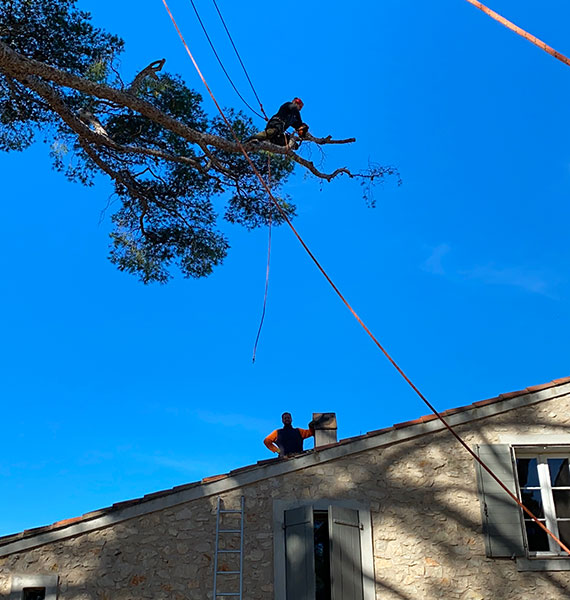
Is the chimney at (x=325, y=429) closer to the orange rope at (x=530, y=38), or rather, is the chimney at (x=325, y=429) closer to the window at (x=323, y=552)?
the window at (x=323, y=552)

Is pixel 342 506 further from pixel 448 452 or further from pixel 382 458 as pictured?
pixel 448 452

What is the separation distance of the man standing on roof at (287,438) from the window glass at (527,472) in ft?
8.62

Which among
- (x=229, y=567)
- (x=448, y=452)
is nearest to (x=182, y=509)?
(x=229, y=567)

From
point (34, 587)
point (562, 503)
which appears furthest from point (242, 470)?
point (562, 503)

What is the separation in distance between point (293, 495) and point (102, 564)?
2.12 m

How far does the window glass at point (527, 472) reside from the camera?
804cm

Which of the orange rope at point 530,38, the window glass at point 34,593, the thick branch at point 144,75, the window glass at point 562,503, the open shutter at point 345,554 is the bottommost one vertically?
the window glass at point 34,593

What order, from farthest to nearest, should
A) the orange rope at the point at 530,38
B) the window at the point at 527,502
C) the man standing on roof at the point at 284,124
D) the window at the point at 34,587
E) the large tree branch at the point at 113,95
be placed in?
the man standing on roof at the point at 284,124
the large tree branch at the point at 113,95
the window at the point at 527,502
the window at the point at 34,587
the orange rope at the point at 530,38

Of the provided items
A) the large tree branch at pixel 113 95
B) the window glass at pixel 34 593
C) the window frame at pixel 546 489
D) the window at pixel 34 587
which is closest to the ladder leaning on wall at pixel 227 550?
the window at pixel 34 587

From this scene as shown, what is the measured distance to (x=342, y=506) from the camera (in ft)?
25.6

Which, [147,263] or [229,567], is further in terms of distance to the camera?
[147,263]

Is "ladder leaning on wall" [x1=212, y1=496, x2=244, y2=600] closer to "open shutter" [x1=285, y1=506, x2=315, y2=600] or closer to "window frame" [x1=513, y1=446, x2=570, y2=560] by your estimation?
"open shutter" [x1=285, y1=506, x2=315, y2=600]

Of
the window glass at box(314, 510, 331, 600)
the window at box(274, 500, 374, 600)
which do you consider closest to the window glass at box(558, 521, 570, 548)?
the window at box(274, 500, 374, 600)

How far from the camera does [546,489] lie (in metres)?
7.89
